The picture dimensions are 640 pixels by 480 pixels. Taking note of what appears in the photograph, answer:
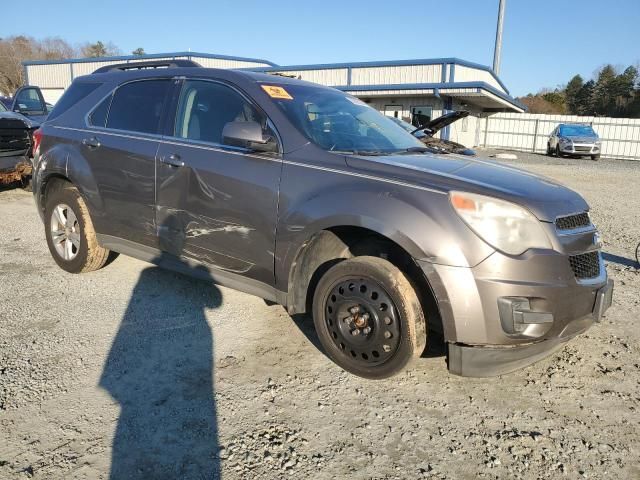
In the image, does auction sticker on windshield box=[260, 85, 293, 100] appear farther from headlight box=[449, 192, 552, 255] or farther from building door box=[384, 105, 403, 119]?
building door box=[384, 105, 403, 119]

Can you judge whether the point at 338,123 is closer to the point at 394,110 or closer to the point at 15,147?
the point at 15,147

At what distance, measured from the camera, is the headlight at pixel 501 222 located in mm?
2615

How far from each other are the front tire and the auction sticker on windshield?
1.35 meters

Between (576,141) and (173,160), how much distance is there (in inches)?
1004

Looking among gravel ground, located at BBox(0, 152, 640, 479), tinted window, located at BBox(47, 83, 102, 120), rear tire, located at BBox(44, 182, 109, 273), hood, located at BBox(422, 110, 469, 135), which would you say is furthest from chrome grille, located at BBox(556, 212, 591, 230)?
hood, located at BBox(422, 110, 469, 135)

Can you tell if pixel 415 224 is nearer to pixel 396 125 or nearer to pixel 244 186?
pixel 244 186

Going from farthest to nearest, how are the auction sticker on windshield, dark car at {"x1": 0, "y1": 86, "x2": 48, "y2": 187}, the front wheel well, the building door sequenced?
the building door, dark car at {"x1": 0, "y1": 86, "x2": 48, "y2": 187}, the auction sticker on windshield, the front wheel well

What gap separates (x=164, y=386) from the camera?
9.68 ft

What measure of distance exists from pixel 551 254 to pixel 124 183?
325 cm

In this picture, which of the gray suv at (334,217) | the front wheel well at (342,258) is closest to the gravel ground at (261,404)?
the gray suv at (334,217)

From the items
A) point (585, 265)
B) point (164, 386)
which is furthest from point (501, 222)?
point (164, 386)

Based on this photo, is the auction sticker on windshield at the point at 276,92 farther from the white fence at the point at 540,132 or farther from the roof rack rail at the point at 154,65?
the white fence at the point at 540,132

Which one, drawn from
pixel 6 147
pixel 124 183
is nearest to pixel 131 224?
pixel 124 183

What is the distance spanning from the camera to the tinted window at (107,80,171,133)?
4.02 metres
